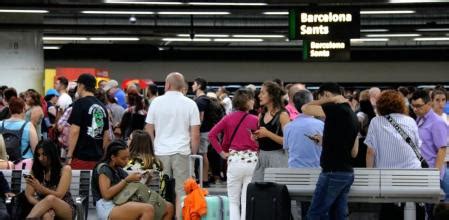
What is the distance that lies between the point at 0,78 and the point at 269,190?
1472cm

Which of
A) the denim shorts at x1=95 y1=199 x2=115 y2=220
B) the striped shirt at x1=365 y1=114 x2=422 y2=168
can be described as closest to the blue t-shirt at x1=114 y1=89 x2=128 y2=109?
the denim shorts at x1=95 y1=199 x2=115 y2=220

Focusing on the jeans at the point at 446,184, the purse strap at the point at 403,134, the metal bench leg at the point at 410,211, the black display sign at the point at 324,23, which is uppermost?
the black display sign at the point at 324,23

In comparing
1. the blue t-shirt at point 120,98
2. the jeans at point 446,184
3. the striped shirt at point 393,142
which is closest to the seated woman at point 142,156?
the striped shirt at point 393,142

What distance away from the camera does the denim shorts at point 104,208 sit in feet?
30.0

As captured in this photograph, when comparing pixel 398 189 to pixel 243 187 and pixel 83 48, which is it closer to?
pixel 243 187

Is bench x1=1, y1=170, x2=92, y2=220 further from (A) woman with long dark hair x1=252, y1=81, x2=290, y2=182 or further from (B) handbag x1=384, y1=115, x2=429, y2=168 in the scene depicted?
(B) handbag x1=384, y1=115, x2=429, y2=168

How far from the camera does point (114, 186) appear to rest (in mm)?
9164

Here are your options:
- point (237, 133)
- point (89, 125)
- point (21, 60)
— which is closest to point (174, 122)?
point (237, 133)

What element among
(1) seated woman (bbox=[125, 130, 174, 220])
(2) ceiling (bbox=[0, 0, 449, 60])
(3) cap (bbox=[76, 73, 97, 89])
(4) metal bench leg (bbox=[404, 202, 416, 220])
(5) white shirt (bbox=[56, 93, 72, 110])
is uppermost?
(2) ceiling (bbox=[0, 0, 449, 60])

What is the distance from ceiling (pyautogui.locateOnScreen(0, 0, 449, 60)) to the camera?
67.5 feet

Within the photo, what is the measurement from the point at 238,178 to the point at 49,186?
6.88 ft

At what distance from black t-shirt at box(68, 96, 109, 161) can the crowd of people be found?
10mm

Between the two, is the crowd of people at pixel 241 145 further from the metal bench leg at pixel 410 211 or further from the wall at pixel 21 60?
the wall at pixel 21 60

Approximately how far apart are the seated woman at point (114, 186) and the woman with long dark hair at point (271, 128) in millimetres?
1412
